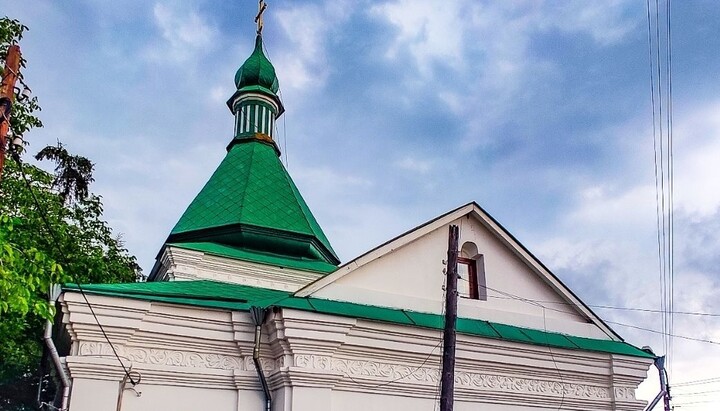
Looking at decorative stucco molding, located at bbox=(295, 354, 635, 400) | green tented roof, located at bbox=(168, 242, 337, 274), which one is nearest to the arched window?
decorative stucco molding, located at bbox=(295, 354, 635, 400)

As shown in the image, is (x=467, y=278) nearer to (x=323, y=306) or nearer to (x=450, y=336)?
(x=323, y=306)

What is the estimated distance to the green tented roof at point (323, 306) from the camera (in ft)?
31.0

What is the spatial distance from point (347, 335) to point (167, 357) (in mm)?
2479

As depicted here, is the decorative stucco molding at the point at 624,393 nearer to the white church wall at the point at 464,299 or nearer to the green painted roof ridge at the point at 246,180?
the white church wall at the point at 464,299

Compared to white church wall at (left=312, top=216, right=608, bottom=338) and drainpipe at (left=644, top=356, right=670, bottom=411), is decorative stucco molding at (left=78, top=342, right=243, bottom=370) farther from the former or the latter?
drainpipe at (left=644, top=356, right=670, bottom=411)

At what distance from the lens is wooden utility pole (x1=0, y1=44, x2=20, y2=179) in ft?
16.9

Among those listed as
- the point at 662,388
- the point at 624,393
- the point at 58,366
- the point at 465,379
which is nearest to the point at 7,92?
the point at 58,366

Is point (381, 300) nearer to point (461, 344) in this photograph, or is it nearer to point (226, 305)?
point (461, 344)

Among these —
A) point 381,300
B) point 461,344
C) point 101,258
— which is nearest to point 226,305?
point 381,300

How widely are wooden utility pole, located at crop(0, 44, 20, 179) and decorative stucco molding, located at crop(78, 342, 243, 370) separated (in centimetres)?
421

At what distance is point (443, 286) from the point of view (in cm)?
1125

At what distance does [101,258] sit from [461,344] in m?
9.45

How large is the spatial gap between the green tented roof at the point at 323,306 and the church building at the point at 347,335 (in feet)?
0.11

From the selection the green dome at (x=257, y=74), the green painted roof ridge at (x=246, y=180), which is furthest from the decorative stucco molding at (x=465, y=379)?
the green dome at (x=257, y=74)
